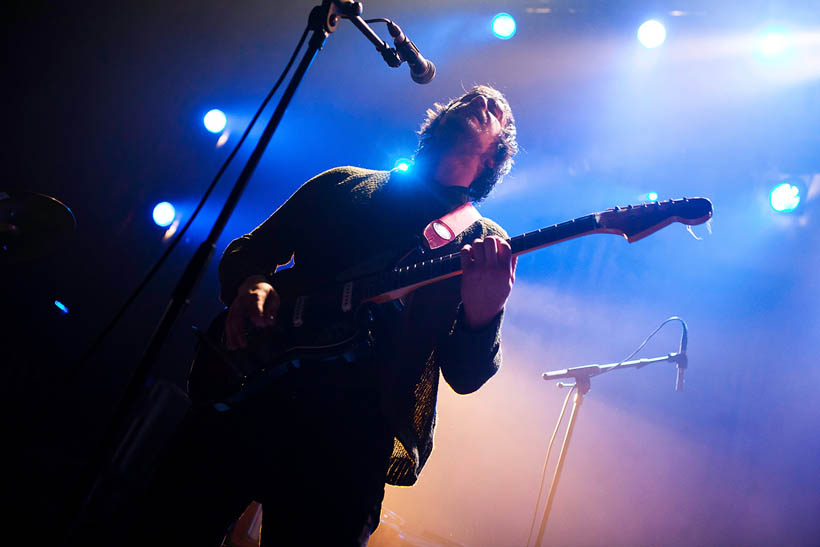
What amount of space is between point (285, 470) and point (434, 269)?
91cm

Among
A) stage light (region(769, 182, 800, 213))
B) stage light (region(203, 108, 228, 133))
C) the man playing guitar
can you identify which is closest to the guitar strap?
the man playing guitar

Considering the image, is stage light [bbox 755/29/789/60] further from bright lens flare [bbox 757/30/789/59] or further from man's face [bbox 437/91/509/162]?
man's face [bbox 437/91/509/162]

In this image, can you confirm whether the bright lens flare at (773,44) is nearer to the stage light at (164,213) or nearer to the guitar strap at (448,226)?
the guitar strap at (448,226)

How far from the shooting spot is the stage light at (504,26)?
4747mm

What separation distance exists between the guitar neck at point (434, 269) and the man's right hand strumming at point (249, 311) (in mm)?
369

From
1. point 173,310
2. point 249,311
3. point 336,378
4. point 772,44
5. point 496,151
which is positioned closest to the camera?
point 173,310

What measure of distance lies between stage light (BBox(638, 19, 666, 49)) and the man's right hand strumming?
5.03m

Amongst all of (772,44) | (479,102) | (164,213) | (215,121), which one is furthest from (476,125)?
(772,44)

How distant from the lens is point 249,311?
1.64m

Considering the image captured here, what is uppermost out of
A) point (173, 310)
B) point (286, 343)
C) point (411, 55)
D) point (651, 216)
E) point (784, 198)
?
point (784, 198)

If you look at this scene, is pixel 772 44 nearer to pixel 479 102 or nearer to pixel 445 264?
pixel 479 102

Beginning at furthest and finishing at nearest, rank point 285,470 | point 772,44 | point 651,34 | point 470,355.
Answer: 1. point 651,34
2. point 772,44
3. point 470,355
4. point 285,470

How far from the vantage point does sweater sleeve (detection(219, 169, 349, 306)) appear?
6.13 feet

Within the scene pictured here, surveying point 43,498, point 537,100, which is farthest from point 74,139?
point 537,100
